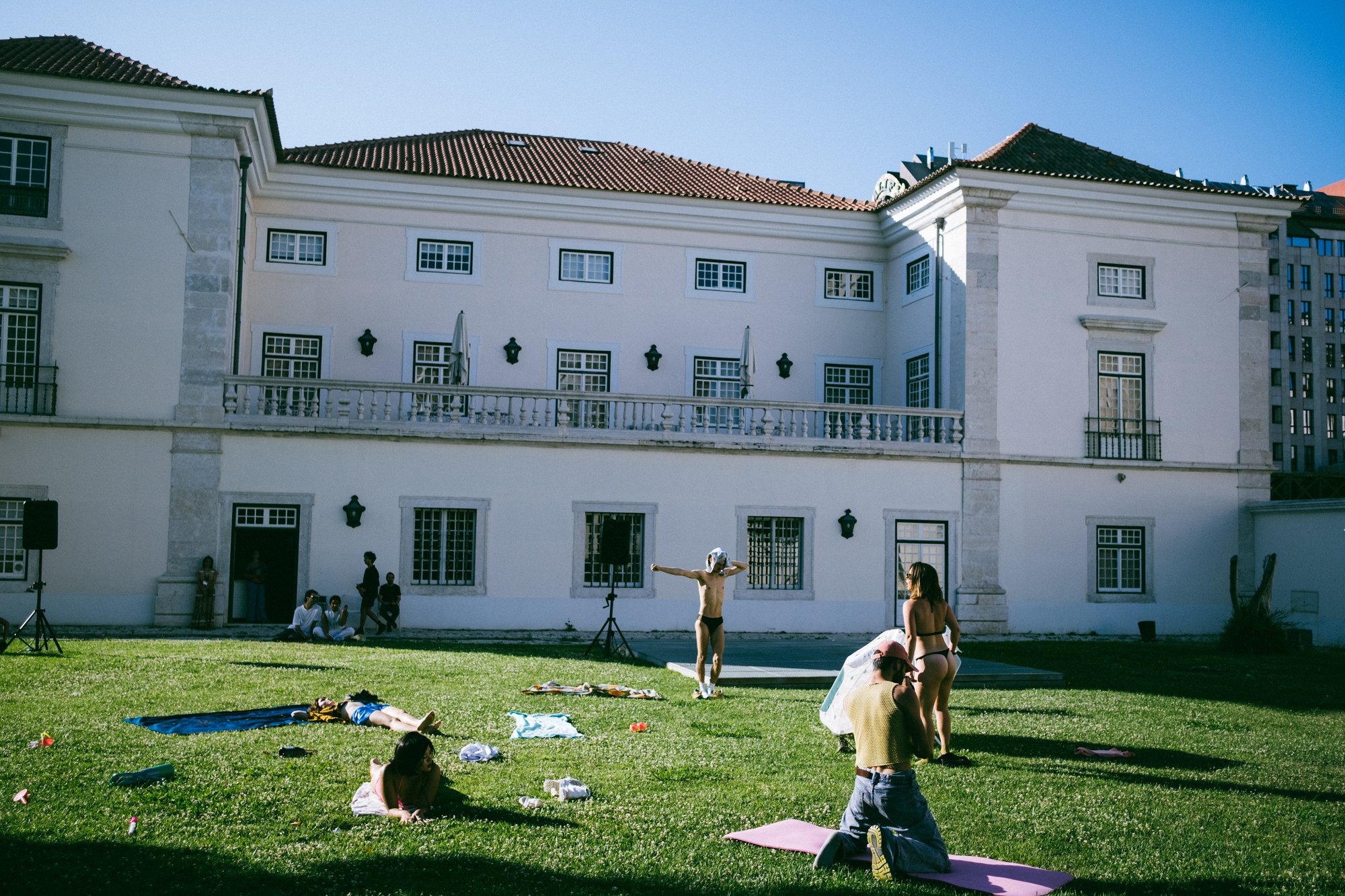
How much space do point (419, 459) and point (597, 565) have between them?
377 centimetres

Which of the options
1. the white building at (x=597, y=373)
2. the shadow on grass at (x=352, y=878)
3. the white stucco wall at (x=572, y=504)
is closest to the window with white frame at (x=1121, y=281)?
the white building at (x=597, y=373)

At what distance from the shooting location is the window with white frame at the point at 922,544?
2131 centimetres

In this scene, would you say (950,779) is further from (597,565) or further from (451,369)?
(451,369)

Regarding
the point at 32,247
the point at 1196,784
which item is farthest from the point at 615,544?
the point at 32,247

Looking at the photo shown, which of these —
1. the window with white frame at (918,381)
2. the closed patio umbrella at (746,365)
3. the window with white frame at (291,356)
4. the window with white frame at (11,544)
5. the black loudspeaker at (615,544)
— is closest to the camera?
the black loudspeaker at (615,544)

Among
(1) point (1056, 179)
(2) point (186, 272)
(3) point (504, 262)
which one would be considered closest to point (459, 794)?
(2) point (186, 272)

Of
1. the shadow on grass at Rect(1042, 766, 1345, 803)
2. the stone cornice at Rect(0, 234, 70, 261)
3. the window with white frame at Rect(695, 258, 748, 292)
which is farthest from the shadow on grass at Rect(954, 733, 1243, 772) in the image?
the stone cornice at Rect(0, 234, 70, 261)

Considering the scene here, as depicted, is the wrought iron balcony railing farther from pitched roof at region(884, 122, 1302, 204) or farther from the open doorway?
pitched roof at region(884, 122, 1302, 204)

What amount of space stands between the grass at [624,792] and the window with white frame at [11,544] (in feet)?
21.8

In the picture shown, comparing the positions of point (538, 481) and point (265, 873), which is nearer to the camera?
point (265, 873)

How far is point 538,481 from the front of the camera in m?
19.9

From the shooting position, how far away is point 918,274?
→ 23500 mm

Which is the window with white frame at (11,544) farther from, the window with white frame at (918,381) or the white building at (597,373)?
the window with white frame at (918,381)

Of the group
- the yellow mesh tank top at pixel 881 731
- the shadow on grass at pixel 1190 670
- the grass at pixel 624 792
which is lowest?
the shadow on grass at pixel 1190 670
